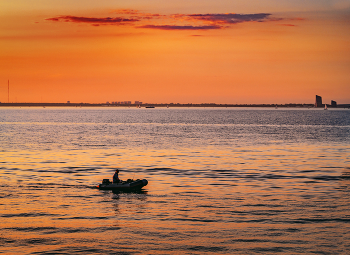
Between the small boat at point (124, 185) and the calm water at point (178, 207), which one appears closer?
the calm water at point (178, 207)

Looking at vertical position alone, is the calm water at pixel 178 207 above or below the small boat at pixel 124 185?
below

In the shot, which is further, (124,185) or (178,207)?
(124,185)

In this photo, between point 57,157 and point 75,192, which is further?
point 57,157

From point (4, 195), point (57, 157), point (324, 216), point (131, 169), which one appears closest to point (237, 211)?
point (324, 216)

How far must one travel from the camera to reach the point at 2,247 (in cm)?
2148

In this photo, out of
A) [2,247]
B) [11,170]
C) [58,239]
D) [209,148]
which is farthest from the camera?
[209,148]

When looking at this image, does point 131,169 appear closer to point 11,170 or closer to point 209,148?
point 11,170

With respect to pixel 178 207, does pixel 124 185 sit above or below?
above

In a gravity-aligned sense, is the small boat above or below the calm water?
above

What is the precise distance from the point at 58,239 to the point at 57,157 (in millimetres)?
39942

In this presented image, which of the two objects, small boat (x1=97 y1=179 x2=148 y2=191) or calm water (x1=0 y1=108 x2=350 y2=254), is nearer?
calm water (x1=0 y1=108 x2=350 y2=254)

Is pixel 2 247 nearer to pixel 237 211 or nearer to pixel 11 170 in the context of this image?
pixel 237 211

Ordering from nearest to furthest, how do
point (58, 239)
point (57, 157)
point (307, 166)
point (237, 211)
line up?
point (58, 239) < point (237, 211) < point (307, 166) < point (57, 157)

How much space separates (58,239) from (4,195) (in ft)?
43.5
